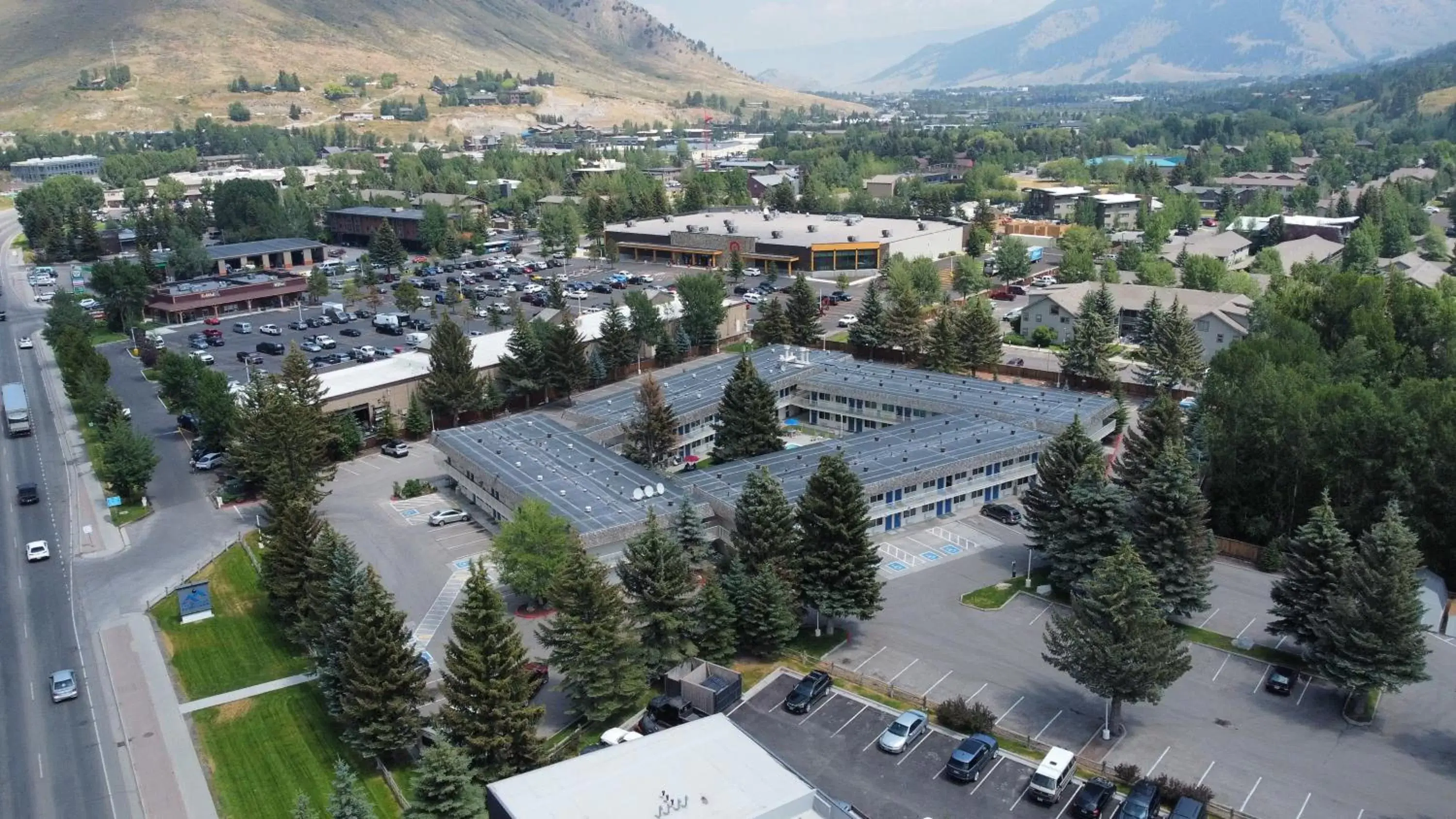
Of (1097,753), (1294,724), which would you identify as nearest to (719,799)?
(1097,753)

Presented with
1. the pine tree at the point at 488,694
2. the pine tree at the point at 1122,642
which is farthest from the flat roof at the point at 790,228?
the pine tree at the point at 488,694

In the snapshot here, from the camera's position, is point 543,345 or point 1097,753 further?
point 543,345

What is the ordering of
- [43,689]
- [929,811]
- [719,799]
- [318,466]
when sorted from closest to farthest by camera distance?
[719,799], [929,811], [43,689], [318,466]

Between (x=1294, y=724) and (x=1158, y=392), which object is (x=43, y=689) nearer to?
(x=1294, y=724)

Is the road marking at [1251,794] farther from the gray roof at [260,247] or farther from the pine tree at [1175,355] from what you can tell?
the gray roof at [260,247]

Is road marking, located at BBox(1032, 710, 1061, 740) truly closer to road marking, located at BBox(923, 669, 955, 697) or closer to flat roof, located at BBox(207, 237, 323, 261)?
road marking, located at BBox(923, 669, 955, 697)

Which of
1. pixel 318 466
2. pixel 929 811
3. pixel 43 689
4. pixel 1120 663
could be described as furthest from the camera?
pixel 318 466

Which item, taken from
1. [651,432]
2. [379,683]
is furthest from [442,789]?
[651,432]

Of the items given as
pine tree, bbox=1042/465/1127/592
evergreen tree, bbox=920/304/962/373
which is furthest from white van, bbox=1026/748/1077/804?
evergreen tree, bbox=920/304/962/373
